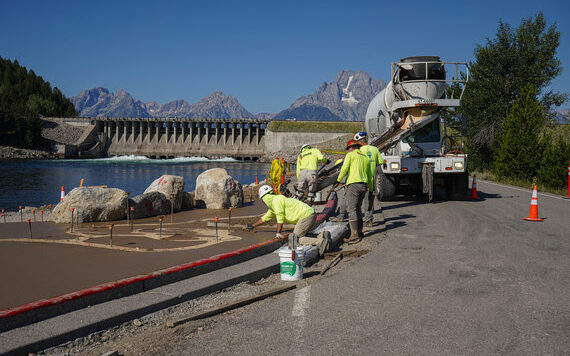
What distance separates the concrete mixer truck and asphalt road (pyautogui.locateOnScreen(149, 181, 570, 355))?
19.1 ft

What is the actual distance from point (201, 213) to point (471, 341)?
946 cm

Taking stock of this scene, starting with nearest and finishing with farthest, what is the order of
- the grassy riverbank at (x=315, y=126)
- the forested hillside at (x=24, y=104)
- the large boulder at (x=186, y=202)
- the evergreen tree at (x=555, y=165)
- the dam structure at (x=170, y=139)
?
the large boulder at (x=186, y=202), the evergreen tree at (x=555, y=165), the grassy riverbank at (x=315, y=126), the forested hillside at (x=24, y=104), the dam structure at (x=170, y=139)

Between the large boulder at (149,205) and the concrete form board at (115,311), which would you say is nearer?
the concrete form board at (115,311)

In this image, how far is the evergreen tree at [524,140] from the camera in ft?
75.5

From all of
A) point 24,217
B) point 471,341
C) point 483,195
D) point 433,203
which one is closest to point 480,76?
point 483,195

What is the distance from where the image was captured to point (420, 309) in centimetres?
502

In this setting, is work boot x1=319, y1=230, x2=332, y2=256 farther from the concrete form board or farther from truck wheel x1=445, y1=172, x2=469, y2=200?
truck wheel x1=445, y1=172, x2=469, y2=200

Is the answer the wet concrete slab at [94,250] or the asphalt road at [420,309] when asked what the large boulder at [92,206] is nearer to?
the wet concrete slab at [94,250]

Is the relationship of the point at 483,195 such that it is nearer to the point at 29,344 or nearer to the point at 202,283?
the point at 202,283

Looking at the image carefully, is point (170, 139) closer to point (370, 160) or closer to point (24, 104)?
point (24, 104)

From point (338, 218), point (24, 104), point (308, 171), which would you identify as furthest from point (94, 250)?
point (24, 104)

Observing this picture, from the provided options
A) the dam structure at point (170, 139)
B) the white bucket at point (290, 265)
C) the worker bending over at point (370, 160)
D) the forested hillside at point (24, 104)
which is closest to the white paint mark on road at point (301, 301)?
the white bucket at point (290, 265)

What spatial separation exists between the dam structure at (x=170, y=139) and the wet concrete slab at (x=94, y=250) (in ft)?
242

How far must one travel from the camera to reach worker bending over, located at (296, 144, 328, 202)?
1212 centimetres
